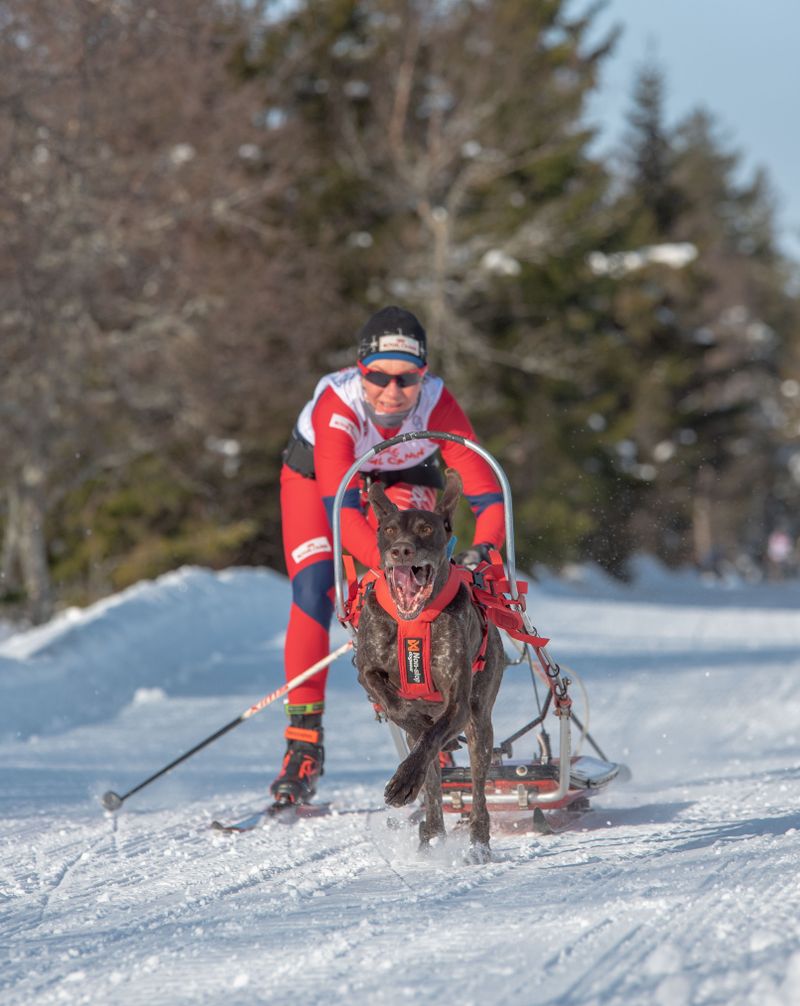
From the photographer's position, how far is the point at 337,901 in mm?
4113

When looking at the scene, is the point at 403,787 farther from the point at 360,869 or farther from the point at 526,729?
the point at 526,729

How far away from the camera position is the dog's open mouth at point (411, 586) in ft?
14.8

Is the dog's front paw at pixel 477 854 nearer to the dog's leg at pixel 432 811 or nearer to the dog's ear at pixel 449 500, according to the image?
the dog's leg at pixel 432 811

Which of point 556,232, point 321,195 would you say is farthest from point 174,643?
point 556,232

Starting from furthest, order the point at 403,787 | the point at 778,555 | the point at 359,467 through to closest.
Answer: the point at 778,555
the point at 359,467
the point at 403,787

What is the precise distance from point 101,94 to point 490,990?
17.6 m

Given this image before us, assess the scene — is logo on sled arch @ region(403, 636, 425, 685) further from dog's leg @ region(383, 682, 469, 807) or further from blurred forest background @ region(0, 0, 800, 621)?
blurred forest background @ region(0, 0, 800, 621)

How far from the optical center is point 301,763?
5.95m

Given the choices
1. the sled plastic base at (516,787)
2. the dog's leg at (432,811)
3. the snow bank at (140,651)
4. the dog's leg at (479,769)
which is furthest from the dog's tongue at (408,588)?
the snow bank at (140,651)

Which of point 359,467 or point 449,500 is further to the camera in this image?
point 359,467

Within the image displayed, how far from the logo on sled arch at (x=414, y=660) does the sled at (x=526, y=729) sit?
0.51 metres

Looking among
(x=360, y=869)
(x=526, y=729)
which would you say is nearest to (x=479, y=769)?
(x=360, y=869)

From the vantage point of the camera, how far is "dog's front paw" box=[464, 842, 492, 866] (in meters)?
4.65

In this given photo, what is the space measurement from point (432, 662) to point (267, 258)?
2196 cm
